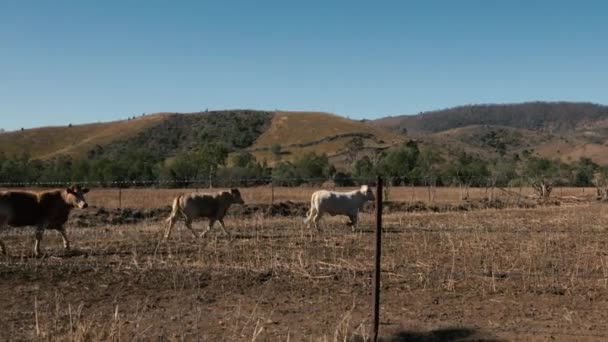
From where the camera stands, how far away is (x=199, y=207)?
19.0 metres

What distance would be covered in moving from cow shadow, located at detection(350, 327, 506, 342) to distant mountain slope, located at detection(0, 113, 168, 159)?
118 metres

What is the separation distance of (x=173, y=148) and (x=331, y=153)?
110 feet

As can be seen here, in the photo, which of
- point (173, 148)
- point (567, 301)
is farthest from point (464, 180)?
point (173, 148)

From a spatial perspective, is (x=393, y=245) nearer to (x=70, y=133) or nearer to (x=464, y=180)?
(x=464, y=180)

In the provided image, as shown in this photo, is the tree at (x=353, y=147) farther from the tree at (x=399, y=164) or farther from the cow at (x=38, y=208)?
the cow at (x=38, y=208)

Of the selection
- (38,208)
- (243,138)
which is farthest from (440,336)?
(243,138)

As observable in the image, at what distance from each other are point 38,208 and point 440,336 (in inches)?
448

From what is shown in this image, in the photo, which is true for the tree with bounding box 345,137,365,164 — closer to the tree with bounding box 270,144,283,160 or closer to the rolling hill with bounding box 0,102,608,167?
the rolling hill with bounding box 0,102,608,167

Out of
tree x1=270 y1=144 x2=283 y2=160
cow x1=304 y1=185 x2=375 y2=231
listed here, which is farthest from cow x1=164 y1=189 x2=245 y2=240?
tree x1=270 y1=144 x2=283 y2=160

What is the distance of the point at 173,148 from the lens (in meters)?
129

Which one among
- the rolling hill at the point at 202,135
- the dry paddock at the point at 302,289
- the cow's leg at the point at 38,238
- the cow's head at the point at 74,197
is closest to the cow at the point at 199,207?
the dry paddock at the point at 302,289

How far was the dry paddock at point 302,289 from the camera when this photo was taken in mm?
8328

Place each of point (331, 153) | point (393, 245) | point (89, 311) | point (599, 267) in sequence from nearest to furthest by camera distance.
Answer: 1. point (89, 311)
2. point (599, 267)
3. point (393, 245)
4. point (331, 153)

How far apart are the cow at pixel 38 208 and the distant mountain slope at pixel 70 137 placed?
108 meters
